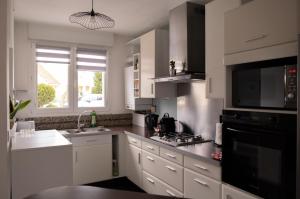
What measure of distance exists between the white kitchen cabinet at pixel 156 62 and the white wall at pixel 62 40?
0.96 m

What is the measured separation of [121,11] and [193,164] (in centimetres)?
213

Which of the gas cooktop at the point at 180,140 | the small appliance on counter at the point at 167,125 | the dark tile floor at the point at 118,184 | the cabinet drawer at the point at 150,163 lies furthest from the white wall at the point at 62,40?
the gas cooktop at the point at 180,140

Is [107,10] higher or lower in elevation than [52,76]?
higher

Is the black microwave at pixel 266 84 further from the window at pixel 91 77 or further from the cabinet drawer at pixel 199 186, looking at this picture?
the window at pixel 91 77

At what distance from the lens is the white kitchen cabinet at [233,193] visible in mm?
1693

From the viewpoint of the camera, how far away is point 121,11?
308 cm

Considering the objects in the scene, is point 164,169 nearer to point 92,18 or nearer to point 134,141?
point 134,141

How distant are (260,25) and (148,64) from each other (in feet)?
6.68

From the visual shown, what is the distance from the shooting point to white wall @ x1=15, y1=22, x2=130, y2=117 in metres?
3.61

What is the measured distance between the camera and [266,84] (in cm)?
157

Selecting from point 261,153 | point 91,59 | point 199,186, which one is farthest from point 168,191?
point 91,59

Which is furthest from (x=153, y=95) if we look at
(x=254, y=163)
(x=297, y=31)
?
(x=297, y=31)

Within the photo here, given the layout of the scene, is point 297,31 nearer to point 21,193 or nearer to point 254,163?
point 254,163

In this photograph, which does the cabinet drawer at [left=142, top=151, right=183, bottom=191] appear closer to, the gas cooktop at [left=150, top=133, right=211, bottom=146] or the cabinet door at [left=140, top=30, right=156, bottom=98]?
the gas cooktop at [left=150, top=133, right=211, bottom=146]
